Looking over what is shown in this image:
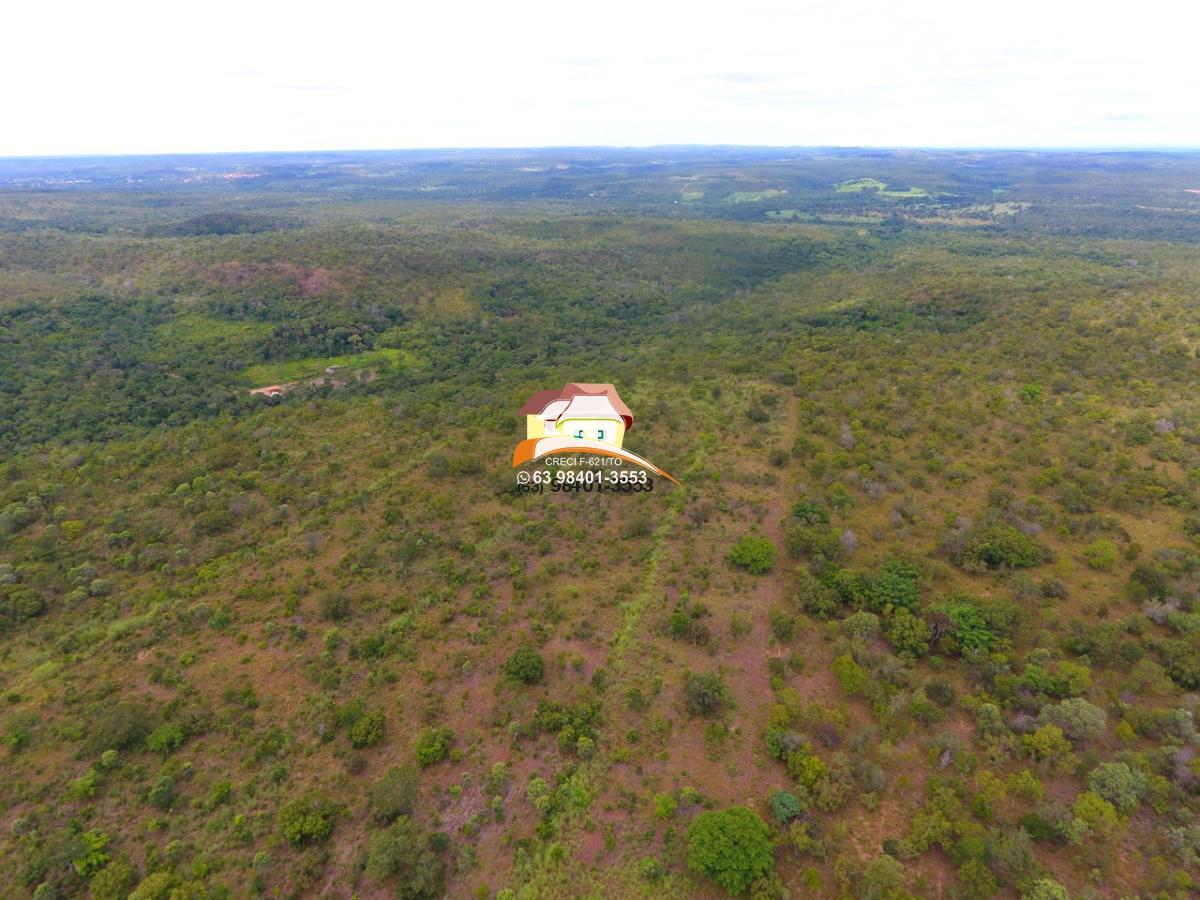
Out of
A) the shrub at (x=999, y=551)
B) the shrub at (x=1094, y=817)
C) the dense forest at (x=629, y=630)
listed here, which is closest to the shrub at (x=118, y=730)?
the dense forest at (x=629, y=630)

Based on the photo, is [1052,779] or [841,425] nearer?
[1052,779]

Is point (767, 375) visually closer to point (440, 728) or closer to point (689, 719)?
point (689, 719)

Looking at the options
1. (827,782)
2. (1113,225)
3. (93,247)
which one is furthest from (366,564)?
(1113,225)

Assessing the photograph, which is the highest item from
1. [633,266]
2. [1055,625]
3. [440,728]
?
[633,266]

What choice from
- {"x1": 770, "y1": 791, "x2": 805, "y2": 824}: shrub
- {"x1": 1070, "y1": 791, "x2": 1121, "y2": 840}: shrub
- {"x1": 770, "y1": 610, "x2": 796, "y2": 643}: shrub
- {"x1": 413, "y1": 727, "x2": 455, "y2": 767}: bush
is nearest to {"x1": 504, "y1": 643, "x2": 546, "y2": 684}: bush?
{"x1": 413, "y1": 727, "x2": 455, "y2": 767}: bush

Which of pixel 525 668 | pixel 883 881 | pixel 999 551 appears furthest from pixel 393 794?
pixel 999 551

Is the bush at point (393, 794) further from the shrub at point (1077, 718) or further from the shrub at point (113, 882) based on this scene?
the shrub at point (1077, 718)

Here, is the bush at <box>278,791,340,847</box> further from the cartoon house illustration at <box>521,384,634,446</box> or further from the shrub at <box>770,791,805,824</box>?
the cartoon house illustration at <box>521,384,634,446</box>
